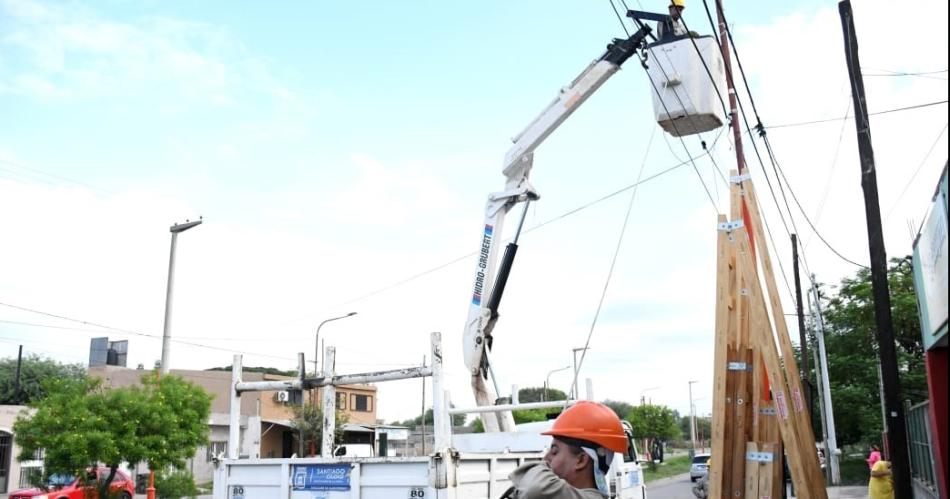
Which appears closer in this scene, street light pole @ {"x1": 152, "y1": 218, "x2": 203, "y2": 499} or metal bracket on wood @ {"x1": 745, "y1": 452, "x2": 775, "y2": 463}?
metal bracket on wood @ {"x1": 745, "y1": 452, "x2": 775, "y2": 463}

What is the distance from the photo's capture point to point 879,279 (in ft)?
34.4

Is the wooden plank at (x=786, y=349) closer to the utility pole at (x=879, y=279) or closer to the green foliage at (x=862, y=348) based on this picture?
the utility pole at (x=879, y=279)

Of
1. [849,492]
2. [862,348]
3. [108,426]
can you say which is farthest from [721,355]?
[862,348]

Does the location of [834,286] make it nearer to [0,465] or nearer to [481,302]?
[481,302]

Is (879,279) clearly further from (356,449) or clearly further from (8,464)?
(8,464)

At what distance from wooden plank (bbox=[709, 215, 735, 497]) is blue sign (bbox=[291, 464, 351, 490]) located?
3.33m

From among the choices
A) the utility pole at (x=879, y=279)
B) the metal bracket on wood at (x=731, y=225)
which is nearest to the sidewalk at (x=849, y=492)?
the utility pole at (x=879, y=279)

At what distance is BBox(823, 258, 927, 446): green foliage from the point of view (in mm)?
30953

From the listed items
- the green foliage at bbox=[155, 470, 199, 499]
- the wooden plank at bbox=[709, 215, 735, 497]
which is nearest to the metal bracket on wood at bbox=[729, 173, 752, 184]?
the wooden plank at bbox=[709, 215, 735, 497]

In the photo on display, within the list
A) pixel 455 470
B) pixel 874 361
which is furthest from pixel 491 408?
pixel 874 361

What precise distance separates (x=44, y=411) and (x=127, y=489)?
29.8 ft

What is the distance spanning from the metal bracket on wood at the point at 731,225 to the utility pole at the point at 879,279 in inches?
159

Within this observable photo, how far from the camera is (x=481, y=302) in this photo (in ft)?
35.7

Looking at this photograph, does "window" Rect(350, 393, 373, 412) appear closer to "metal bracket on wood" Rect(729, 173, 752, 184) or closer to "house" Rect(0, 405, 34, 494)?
"house" Rect(0, 405, 34, 494)
